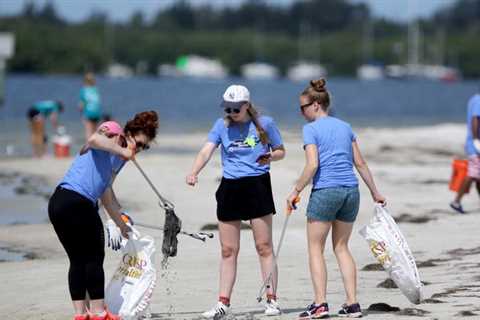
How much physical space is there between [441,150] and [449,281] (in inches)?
720

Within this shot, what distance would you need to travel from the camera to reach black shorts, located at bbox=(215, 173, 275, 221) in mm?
9984

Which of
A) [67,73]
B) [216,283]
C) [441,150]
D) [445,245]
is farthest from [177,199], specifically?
[67,73]

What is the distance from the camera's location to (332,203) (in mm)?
9656

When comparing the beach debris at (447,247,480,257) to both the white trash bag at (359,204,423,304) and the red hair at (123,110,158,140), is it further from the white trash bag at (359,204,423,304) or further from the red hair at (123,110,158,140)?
the red hair at (123,110,158,140)

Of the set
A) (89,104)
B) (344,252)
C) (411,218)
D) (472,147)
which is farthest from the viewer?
(89,104)

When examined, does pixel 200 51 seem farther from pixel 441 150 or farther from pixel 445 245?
pixel 445 245

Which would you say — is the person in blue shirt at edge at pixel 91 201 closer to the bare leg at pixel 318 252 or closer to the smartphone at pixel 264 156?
the smartphone at pixel 264 156

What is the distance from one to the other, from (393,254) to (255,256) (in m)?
3.44

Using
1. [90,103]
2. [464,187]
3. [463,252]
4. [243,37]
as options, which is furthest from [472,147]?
[243,37]

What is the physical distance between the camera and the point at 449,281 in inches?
440

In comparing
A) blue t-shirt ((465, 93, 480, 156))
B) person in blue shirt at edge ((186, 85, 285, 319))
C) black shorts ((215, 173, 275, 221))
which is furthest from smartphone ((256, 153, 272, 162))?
blue t-shirt ((465, 93, 480, 156))

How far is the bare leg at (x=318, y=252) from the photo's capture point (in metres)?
9.76

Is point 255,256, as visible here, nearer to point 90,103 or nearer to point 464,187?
point 464,187

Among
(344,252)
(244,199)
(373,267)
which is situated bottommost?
(373,267)
